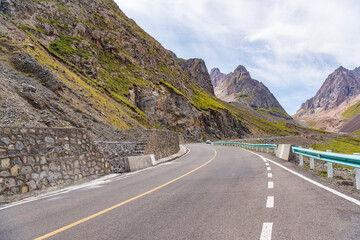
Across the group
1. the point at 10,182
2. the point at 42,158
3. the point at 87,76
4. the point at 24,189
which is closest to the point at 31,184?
the point at 24,189

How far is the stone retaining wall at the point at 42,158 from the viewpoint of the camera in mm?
8234

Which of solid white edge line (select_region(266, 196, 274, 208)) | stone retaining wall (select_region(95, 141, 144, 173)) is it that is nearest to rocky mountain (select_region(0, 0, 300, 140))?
stone retaining wall (select_region(95, 141, 144, 173))

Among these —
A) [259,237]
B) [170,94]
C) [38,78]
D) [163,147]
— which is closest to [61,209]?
[259,237]

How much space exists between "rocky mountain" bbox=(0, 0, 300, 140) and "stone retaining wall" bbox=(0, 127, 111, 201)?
6.57 meters

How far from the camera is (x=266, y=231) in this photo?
4.07 m

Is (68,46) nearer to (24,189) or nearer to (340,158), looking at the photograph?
(24,189)

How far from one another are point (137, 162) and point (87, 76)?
34477 mm

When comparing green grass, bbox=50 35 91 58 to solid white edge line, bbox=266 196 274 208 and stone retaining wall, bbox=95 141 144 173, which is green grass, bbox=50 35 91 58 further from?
solid white edge line, bbox=266 196 274 208

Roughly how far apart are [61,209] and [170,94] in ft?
245

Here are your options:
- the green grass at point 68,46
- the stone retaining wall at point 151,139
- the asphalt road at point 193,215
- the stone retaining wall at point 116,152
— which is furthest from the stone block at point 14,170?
the green grass at point 68,46

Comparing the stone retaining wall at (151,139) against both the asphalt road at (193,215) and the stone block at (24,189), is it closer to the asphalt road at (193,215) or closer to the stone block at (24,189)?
the stone block at (24,189)

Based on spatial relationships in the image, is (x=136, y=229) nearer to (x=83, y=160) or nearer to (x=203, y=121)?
(x=83, y=160)

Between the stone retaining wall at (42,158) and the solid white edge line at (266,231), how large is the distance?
7606mm

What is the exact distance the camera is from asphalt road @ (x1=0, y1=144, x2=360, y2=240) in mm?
4164
